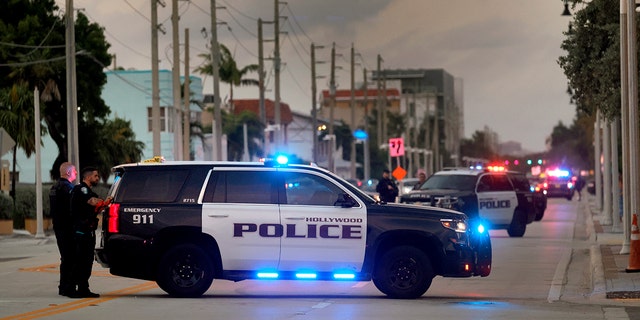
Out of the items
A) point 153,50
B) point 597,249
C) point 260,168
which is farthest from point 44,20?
point 260,168

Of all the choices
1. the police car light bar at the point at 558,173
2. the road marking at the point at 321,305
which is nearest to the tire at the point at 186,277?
the road marking at the point at 321,305

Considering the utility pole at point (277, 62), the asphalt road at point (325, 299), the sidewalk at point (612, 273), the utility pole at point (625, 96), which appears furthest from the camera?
the utility pole at point (277, 62)

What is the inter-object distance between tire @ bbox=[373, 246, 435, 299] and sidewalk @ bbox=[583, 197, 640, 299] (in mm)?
2670

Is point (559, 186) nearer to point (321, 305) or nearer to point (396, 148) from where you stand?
point (396, 148)

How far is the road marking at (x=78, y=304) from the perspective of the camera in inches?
613

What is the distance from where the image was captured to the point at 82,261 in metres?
18.0

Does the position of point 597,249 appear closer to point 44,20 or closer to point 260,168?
point 260,168

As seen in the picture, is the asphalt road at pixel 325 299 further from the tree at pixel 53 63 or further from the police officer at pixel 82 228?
the tree at pixel 53 63

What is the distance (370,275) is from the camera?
1808cm

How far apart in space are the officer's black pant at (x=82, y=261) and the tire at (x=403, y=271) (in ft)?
12.9

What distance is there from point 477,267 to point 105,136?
4526 cm

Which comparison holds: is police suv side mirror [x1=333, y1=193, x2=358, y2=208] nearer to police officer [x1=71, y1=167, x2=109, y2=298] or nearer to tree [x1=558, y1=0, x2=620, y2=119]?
police officer [x1=71, y1=167, x2=109, y2=298]

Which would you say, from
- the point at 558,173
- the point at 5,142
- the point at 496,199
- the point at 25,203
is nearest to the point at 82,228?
the point at 5,142

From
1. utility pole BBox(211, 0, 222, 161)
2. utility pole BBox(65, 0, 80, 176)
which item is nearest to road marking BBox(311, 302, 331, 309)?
utility pole BBox(65, 0, 80, 176)
